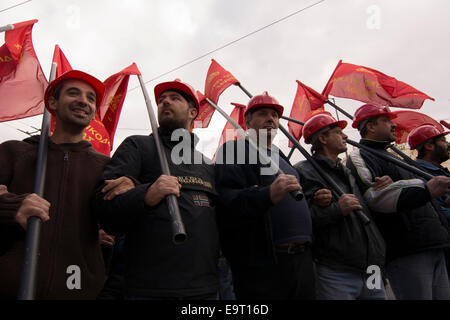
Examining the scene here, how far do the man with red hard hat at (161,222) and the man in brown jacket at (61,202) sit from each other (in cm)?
20

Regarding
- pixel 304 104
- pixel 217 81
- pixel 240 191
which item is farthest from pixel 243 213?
pixel 304 104

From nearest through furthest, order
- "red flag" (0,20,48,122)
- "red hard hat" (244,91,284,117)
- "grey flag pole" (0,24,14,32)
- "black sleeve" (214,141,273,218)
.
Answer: "black sleeve" (214,141,273,218), "red hard hat" (244,91,284,117), "red flag" (0,20,48,122), "grey flag pole" (0,24,14,32)

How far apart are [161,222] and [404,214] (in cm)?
242

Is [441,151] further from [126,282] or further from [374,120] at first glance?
[126,282]

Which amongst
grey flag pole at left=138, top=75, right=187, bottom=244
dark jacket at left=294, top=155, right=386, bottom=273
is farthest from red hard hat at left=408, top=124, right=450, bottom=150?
grey flag pole at left=138, top=75, right=187, bottom=244

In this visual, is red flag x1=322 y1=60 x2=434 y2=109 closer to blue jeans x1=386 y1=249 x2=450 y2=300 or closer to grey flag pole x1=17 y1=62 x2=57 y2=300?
blue jeans x1=386 y1=249 x2=450 y2=300

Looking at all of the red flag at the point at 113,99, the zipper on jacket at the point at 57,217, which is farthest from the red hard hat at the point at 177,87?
the red flag at the point at 113,99

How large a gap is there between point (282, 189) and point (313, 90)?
494cm

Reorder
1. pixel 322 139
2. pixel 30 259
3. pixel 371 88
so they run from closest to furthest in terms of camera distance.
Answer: pixel 30 259
pixel 322 139
pixel 371 88

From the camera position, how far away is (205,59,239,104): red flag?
17.1 ft

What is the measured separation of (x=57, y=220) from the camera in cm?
203

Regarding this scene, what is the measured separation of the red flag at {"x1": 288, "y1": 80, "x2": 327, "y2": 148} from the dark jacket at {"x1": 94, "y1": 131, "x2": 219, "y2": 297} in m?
4.78

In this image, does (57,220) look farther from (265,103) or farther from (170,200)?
(265,103)
